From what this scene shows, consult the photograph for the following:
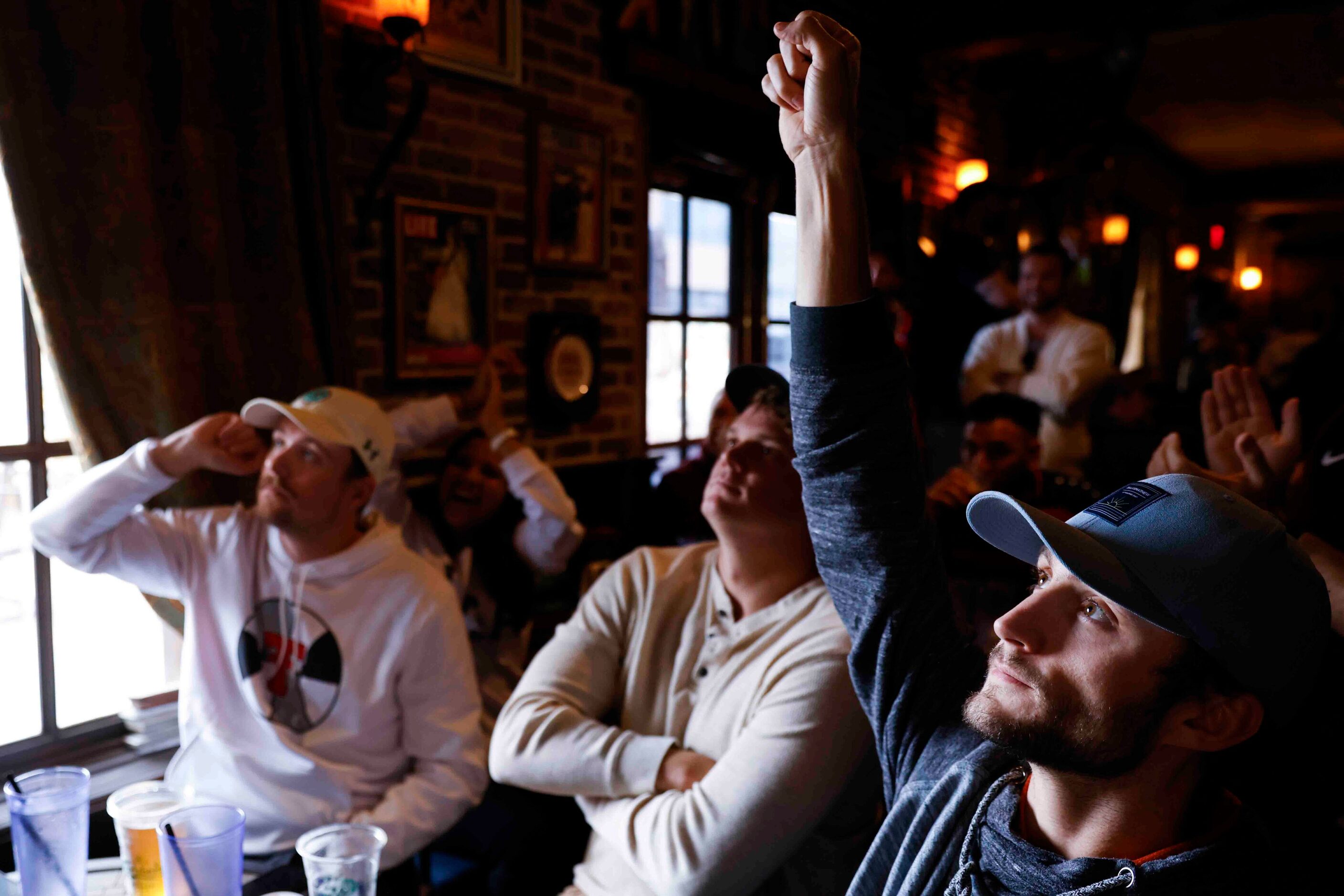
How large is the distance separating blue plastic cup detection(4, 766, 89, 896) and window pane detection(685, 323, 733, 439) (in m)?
2.87

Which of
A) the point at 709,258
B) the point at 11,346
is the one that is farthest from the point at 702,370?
the point at 11,346

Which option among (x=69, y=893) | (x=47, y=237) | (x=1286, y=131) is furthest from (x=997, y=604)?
(x=1286, y=131)

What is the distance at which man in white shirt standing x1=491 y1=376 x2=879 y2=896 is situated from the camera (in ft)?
4.47

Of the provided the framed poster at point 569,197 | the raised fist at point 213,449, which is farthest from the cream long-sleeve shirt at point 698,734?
the framed poster at point 569,197

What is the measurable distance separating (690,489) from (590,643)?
1357mm

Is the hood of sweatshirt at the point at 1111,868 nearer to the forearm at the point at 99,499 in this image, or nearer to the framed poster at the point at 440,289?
the forearm at the point at 99,499

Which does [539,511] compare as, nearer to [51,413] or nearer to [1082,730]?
[51,413]

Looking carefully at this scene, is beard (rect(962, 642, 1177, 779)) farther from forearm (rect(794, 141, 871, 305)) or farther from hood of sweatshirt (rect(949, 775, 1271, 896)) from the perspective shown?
forearm (rect(794, 141, 871, 305))

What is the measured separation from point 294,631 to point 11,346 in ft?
2.62

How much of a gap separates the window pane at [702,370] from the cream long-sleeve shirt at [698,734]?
2187 millimetres

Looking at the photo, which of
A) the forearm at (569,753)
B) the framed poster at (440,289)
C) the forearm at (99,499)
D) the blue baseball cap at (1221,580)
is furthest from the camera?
the framed poster at (440,289)

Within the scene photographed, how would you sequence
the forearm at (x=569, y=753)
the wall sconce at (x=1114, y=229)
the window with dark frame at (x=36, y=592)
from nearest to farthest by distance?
1. the forearm at (x=569, y=753)
2. the window with dark frame at (x=36, y=592)
3. the wall sconce at (x=1114, y=229)

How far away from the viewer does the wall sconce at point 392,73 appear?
2270 millimetres

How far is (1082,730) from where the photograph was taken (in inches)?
36.3
